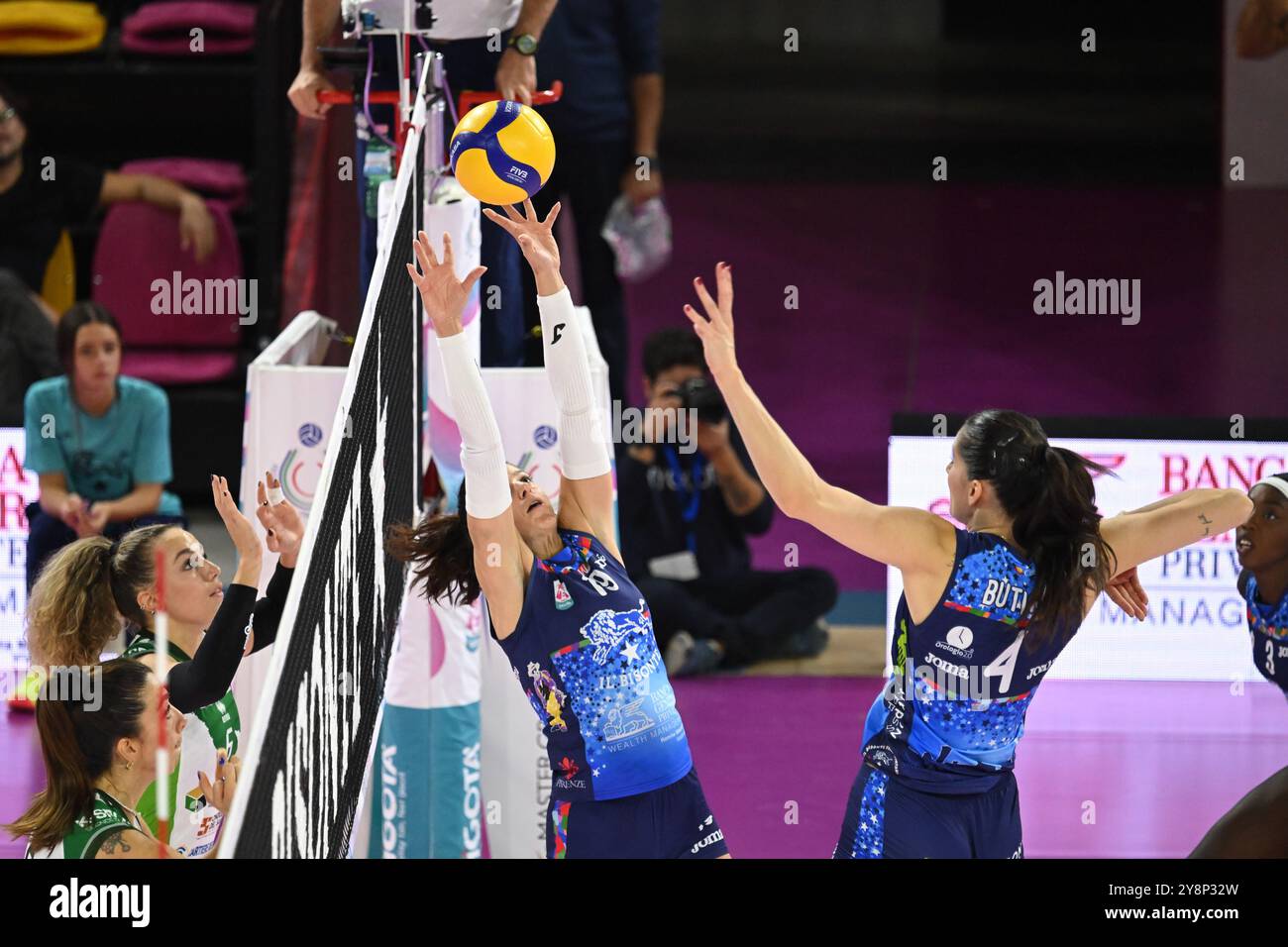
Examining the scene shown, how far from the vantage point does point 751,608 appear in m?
7.72

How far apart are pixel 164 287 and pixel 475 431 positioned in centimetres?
589

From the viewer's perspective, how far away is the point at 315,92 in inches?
222

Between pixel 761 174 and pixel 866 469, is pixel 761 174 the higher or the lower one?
the higher one

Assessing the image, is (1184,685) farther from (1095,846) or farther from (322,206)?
(322,206)

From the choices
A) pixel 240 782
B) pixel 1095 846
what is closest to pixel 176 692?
pixel 240 782

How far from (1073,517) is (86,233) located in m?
7.21

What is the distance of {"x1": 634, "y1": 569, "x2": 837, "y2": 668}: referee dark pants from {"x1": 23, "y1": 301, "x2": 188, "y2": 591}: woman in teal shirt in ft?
6.59

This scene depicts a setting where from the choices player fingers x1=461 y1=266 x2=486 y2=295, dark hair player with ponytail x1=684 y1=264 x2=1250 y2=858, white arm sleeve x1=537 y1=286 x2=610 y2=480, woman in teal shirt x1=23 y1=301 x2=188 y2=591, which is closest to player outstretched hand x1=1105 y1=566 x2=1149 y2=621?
dark hair player with ponytail x1=684 y1=264 x2=1250 y2=858

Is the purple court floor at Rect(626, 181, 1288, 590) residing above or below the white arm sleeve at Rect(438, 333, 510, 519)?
above

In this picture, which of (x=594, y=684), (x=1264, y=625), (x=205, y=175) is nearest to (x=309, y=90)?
(x=594, y=684)

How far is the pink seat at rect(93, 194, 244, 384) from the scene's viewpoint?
9.59 metres

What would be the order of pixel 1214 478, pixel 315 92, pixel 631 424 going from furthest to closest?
pixel 631 424 → pixel 1214 478 → pixel 315 92

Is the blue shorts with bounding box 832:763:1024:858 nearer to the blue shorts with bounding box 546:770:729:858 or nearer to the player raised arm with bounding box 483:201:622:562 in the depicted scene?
the blue shorts with bounding box 546:770:729:858

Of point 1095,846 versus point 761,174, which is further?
point 761,174
